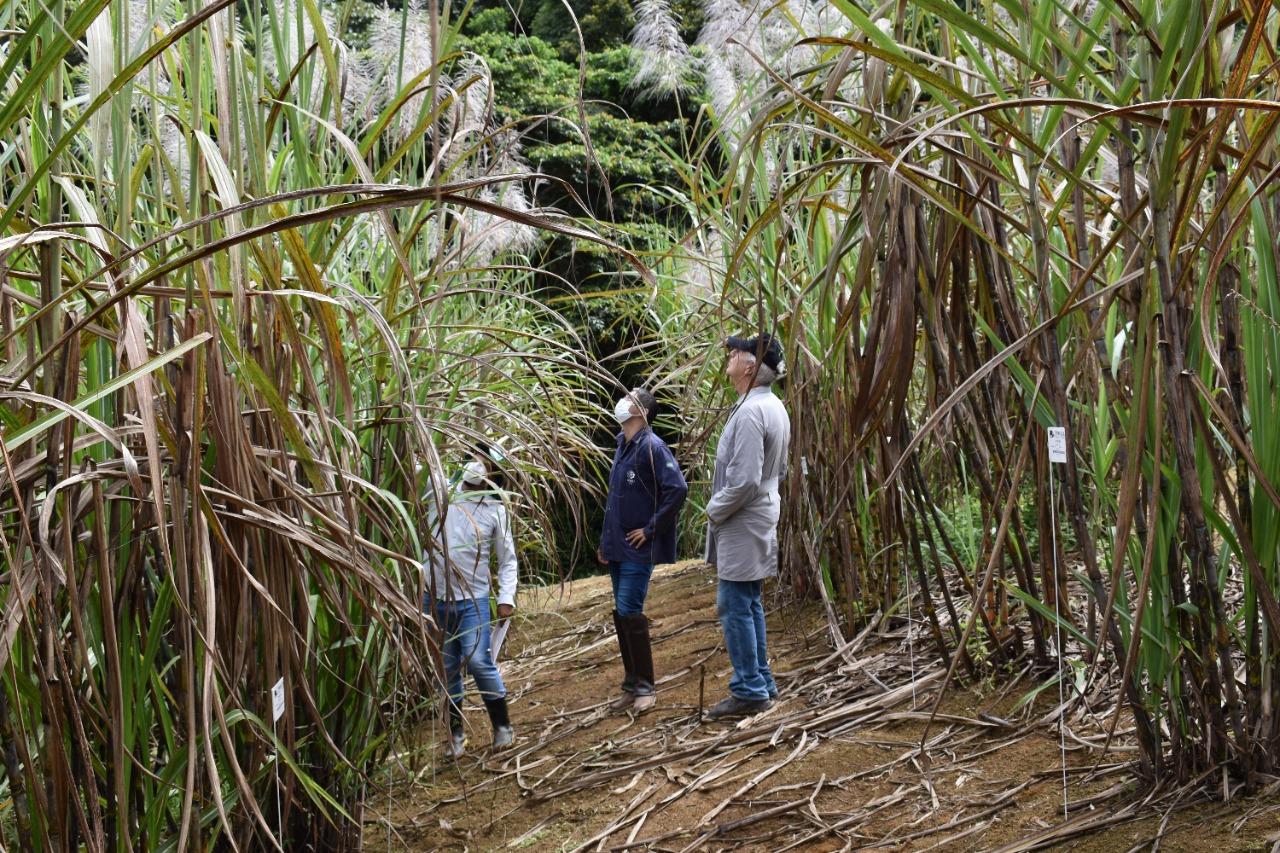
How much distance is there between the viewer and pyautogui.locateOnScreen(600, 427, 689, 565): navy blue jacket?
→ 15.1 ft

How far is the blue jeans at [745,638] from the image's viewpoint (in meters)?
3.93

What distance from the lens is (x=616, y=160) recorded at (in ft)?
41.1

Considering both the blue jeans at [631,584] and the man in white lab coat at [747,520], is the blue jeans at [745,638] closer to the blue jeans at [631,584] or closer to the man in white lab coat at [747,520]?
the man in white lab coat at [747,520]

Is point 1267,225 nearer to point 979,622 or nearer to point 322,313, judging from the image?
point 322,313

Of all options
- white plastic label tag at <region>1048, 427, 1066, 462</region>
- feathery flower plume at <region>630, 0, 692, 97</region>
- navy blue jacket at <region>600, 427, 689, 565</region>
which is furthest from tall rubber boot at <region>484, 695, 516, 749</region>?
feathery flower plume at <region>630, 0, 692, 97</region>

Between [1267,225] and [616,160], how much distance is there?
1118 cm

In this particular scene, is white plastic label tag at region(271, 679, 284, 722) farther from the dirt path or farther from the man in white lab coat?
the man in white lab coat

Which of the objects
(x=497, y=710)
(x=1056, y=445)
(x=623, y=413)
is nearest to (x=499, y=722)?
(x=497, y=710)

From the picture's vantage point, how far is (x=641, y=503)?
4.65 metres

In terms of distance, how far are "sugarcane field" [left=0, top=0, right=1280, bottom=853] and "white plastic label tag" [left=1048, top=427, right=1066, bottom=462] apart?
18 mm

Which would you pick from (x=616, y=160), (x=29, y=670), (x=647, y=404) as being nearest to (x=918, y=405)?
(x=647, y=404)

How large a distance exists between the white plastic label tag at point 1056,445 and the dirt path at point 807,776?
63cm

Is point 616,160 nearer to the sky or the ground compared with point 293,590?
nearer to the sky

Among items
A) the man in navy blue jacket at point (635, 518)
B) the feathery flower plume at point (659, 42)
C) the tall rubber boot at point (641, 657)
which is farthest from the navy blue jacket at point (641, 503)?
the feathery flower plume at point (659, 42)
